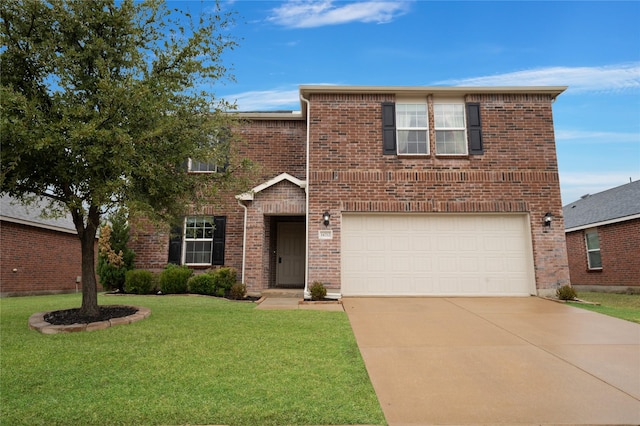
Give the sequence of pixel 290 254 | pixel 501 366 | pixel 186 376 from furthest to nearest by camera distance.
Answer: pixel 290 254
pixel 501 366
pixel 186 376

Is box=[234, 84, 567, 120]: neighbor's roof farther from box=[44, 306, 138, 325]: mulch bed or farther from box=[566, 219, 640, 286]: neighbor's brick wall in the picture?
box=[566, 219, 640, 286]: neighbor's brick wall

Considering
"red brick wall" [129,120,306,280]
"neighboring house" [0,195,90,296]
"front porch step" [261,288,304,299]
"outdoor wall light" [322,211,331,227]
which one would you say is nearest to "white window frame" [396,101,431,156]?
"outdoor wall light" [322,211,331,227]

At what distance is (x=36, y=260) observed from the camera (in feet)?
49.2

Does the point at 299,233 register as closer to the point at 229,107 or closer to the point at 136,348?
the point at 229,107

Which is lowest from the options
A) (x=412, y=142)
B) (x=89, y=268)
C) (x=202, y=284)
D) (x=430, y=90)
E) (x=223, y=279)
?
(x=202, y=284)

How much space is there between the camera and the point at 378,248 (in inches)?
396

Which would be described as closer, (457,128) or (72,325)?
(72,325)

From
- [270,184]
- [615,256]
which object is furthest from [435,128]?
[615,256]

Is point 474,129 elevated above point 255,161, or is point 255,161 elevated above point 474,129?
point 474,129

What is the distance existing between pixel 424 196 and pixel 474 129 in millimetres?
2499

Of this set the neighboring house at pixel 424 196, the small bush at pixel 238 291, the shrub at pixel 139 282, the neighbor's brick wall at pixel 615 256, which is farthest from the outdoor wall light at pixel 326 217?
the neighbor's brick wall at pixel 615 256

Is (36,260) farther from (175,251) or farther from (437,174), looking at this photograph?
(437,174)

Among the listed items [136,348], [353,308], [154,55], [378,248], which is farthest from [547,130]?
[136,348]

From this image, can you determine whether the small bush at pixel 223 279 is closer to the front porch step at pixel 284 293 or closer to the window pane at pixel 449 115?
the front porch step at pixel 284 293
